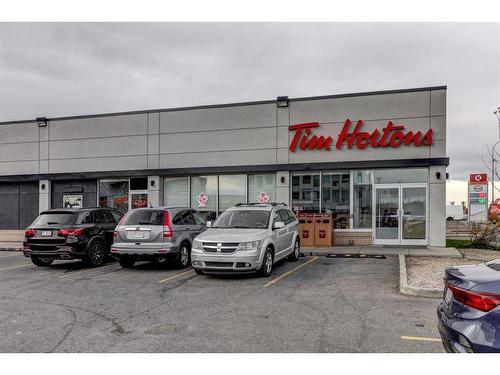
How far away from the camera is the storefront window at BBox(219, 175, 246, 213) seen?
19.2 m

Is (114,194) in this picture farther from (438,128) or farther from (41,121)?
(438,128)

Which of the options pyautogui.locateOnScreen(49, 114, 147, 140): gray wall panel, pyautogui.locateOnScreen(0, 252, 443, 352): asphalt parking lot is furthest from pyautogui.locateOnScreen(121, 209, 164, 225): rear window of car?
pyautogui.locateOnScreen(49, 114, 147, 140): gray wall panel

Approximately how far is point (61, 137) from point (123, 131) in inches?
139

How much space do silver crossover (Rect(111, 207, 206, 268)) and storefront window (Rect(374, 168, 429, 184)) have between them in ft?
29.2

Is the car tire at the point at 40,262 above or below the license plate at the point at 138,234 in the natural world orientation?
below

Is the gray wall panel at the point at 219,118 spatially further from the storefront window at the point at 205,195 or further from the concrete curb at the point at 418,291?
the concrete curb at the point at 418,291

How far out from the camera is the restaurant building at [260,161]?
55.3 ft

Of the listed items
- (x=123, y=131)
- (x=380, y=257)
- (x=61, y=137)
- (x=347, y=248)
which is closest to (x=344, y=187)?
(x=347, y=248)

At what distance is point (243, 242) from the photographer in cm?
988

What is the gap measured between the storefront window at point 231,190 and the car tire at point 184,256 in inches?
276

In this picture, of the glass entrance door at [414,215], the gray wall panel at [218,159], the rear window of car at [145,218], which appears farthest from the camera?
the gray wall panel at [218,159]

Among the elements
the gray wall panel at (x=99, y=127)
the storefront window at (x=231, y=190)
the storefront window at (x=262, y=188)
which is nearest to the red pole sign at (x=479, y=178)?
the storefront window at (x=262, y=188)

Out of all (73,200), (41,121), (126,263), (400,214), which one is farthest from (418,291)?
(41,121)

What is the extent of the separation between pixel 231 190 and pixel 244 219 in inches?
312
